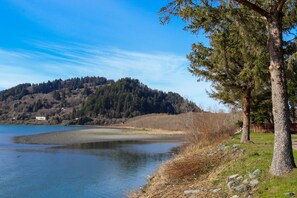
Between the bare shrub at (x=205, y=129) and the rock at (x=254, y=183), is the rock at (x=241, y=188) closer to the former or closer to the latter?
the rock at (x=254, y=183)

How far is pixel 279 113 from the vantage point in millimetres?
9875

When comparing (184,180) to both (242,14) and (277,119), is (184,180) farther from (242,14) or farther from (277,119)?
(242,14)

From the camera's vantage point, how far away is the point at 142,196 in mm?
14047

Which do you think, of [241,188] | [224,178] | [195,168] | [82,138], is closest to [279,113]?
[241,188]

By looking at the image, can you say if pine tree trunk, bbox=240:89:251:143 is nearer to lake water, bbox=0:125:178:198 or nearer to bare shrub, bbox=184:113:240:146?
bare shrub, bbox=184:113:240:146

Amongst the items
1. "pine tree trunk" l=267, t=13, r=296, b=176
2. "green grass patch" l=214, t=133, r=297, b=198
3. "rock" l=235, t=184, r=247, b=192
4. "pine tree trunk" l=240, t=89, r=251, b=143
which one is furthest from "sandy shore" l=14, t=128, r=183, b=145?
"pine tree trunk" l=267, t=13, r=296, b=176

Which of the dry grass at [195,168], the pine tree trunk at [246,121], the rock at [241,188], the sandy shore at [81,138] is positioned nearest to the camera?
the rock at [241,188]

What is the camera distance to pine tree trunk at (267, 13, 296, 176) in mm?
9703

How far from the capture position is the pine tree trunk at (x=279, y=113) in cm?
970

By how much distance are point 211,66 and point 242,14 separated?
8.92 metres

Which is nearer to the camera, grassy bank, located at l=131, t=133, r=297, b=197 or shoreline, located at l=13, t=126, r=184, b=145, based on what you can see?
grassy bank, located at l=131, t=133, r=297, b=197

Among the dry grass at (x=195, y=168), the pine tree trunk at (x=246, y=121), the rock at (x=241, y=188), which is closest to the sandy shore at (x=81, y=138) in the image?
the dry grass at (x=195, y=168)

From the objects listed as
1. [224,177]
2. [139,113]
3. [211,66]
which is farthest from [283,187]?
[139,113]

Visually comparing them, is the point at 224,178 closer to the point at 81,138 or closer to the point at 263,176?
the point at 263,176
